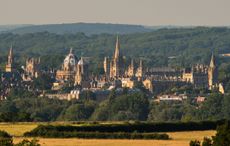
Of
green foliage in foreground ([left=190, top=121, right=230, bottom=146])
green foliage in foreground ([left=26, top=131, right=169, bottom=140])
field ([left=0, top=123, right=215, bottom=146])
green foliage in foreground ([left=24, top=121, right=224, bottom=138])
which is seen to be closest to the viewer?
green foliage in foreground ([left=190, top=121, right=230, bottom=146])

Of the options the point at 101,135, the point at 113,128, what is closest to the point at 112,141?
the point at 101,135

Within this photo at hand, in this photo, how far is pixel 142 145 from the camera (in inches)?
2350

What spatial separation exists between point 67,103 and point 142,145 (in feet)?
306

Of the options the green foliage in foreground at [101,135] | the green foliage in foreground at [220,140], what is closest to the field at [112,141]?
the green foliage in foreground at [101,135]

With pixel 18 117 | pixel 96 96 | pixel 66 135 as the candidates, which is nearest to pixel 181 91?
pixel 96 96

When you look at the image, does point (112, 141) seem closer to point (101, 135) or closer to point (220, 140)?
point (101, 135)

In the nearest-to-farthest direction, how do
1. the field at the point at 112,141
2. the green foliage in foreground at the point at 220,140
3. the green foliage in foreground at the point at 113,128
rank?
the green foliage in foreground at the point at 220,140 → the field at the point at 112,141 → the green foliage in foreground at the point at 113,128

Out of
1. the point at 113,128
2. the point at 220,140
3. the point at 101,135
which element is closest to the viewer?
the point at 220,140

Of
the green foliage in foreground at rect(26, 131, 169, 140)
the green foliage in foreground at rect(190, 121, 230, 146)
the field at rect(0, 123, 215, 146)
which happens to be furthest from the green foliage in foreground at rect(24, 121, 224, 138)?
the green foliage in foreground at rect(190, 121, 230, 146)

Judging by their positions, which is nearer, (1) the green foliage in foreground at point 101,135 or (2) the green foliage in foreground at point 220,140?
(2) the green foliage in foreground at point 220,140

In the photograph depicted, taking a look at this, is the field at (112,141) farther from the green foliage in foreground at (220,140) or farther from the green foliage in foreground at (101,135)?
the green foliage in foreground at (220,140)

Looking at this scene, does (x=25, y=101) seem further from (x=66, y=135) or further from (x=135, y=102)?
(x=66, y=135)

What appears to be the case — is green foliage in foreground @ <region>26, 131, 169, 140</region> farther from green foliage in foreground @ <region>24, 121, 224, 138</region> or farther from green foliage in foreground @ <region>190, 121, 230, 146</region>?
green foliage in foreground @ <region>190, 121, 230, 146</region>

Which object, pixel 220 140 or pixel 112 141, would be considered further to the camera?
pixel 112 141
